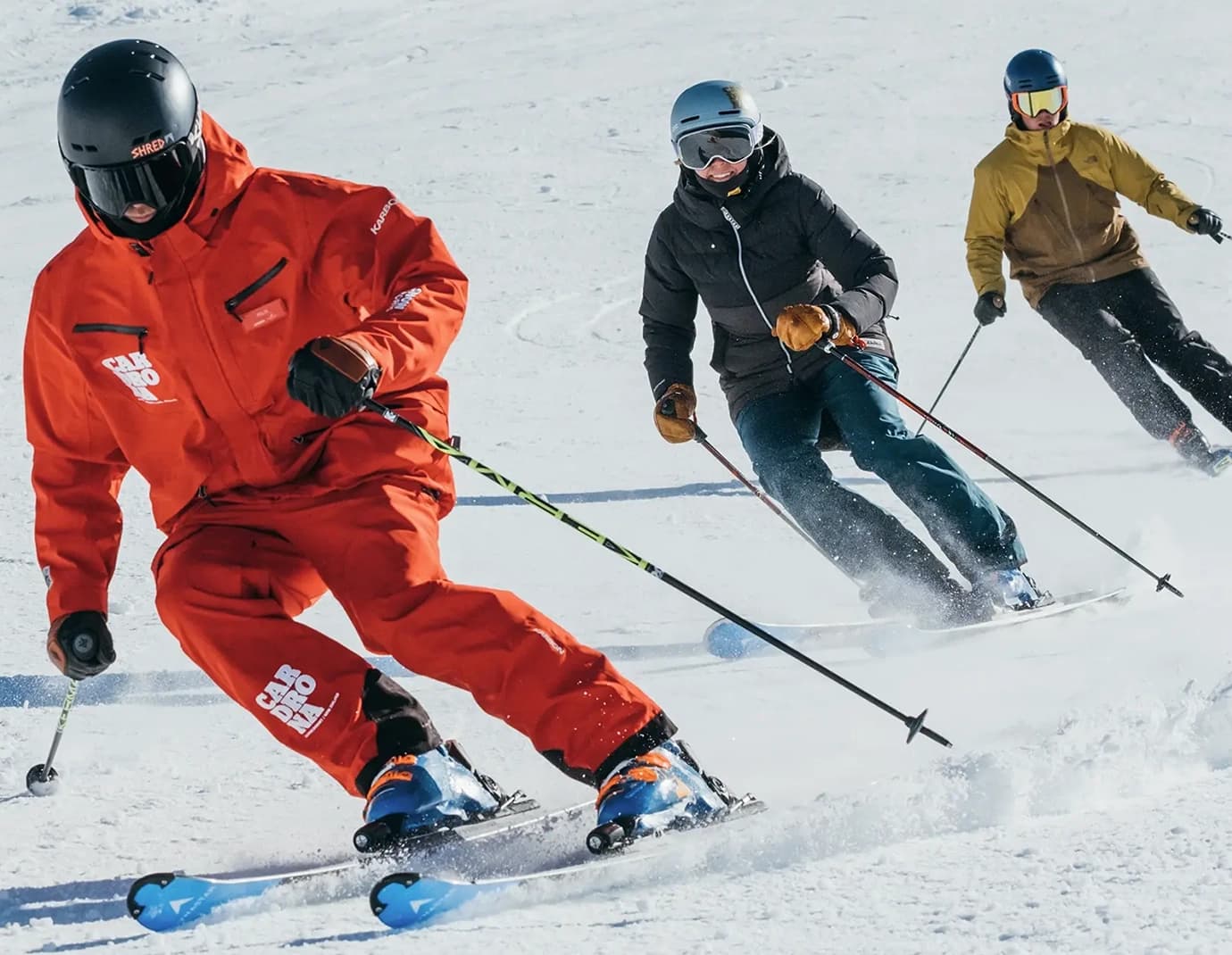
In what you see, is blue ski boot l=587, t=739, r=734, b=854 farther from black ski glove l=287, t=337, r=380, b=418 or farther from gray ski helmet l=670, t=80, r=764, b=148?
gray ski helmet l=670, t=80, r=764, b=148

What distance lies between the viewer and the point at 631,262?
11852 millimetres

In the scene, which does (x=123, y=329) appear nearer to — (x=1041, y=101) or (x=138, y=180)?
(x=138, y=180)

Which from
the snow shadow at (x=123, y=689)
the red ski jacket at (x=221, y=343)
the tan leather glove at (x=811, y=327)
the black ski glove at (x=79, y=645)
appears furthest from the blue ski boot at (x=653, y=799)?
the tan leather glove at (x=811, y=327)

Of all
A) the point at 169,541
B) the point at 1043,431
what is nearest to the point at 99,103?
the point at 169,541

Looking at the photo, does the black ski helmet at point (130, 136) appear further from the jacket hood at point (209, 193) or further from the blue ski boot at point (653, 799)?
the blue ski boot at point (653, 799)

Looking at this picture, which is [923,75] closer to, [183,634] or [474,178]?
[474,178]

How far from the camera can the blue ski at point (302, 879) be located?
3080 millimetres

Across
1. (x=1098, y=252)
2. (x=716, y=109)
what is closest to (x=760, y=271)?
(x=716, y=109)

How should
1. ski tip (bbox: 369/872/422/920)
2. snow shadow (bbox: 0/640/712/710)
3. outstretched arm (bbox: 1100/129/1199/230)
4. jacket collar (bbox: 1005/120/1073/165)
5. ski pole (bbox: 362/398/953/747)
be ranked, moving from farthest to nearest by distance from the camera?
outstretched arm (bbox: 1100/129/1199/230) < jacket collar (bbox: 1005/120/1073/165) < snow shadow (bbox: 0/640/712/710) < ski pole (bbox: 362/398/953/747) < ski tip (bbox: 369/872/422/920)

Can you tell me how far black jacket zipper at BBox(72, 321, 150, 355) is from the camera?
3.74m

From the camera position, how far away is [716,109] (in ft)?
17.7

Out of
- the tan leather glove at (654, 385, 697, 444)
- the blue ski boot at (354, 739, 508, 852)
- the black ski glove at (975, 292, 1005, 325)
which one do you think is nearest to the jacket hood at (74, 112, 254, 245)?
the blue ski boot at (354, 739, 508, 852)

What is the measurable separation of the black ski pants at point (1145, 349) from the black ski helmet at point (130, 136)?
4773mm

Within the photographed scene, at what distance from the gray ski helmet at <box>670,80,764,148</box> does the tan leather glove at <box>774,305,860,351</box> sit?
0.64 meters
